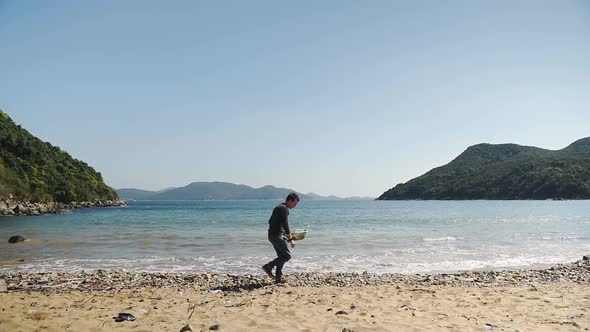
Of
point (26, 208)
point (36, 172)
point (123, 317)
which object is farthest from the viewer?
point (36, 172)

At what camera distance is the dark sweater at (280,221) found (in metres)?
9.98

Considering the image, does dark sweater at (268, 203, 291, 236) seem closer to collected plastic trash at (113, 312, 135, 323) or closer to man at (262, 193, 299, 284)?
man at (262, 193, 299, 284)

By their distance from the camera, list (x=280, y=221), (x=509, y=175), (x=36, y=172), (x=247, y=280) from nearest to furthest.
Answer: (x=280, y=221) → (x=247, y=280) → (x=36, y=172) → (x=509, y=175)

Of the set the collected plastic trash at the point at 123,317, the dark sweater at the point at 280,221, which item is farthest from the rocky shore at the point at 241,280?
the collected plastic trash at the point at 123,317

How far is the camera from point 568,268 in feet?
43.8

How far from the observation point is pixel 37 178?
253 ft

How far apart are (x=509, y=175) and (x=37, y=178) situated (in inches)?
6065

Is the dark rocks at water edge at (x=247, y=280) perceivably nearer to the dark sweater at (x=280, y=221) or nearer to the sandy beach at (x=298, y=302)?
the sandy beach at (x=298, y=302)

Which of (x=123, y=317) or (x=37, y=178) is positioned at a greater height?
(x=37, y=178)

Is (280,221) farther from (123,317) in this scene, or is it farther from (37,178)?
(37,178)

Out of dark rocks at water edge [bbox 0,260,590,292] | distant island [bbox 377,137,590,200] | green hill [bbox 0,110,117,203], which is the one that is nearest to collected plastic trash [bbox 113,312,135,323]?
dark rocks at water edge [bbox 0,260,590,292]

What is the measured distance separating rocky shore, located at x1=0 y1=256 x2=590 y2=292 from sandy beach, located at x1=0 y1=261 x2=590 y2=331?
0.03 metres

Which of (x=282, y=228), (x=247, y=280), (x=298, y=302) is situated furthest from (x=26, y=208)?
(x=298, y=302)

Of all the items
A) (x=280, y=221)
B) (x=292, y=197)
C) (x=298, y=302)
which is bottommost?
(x=298, y=302)
